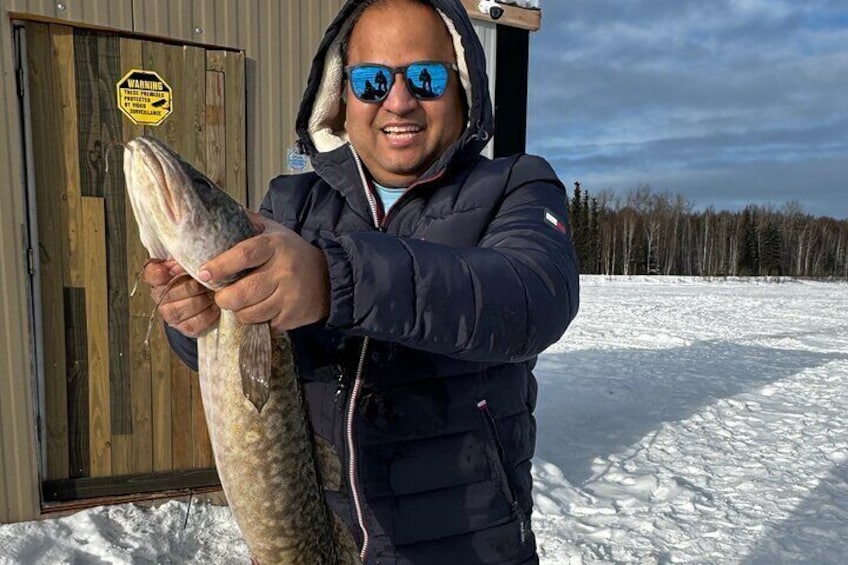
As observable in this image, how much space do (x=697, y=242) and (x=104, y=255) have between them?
247 ft

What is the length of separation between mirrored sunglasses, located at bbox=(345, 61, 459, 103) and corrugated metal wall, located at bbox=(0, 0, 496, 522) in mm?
3178

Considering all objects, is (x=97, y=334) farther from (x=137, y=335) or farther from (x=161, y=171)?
(x=161, y=171)

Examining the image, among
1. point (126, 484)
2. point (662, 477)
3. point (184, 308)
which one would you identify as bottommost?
point (662, 477)

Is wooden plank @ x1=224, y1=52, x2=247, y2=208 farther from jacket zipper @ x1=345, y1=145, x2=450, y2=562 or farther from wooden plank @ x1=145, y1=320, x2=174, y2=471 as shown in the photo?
jacket zipper @ x1=345, y1=145, x2=450, y2=562

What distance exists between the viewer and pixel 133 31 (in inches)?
172

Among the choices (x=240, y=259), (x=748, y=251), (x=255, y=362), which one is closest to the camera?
(x=240, y=259)

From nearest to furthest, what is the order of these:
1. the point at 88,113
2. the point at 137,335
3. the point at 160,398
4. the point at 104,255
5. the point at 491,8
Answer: the point at 88,113, the point at 104,255, the point at 137,335, the point at 160,398, the point at 491,8

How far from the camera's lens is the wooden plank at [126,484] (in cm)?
440

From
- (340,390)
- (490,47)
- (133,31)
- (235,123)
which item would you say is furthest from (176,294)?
(490,47)

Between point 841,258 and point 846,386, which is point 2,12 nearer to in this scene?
point 846,386

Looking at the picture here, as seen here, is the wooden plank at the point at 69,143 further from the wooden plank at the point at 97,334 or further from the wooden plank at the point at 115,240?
the wooden plank at the point at 115,240

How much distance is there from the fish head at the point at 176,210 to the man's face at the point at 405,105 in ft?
2.39

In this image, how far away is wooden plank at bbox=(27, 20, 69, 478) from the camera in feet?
13.7

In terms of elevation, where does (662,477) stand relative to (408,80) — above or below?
below
